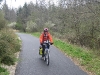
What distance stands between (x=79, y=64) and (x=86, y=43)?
28.8ft

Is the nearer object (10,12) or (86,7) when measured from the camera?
(86,7)

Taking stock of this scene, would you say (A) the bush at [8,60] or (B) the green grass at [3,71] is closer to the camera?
(B) the green grass at [3,71]

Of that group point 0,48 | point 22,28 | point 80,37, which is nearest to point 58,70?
point 0,48

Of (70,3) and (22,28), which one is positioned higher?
(70,3)

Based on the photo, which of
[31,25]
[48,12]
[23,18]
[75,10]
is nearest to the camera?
[75,10]

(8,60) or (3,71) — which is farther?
(8,60)

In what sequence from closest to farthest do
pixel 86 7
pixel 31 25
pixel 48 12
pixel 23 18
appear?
pixel 86 7 → pixel 48 12 → pixel 31 25 → pixel 23 18

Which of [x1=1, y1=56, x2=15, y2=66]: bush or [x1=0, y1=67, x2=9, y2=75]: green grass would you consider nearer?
[x1=0, y1=67, x2=9, y2=75]: green grass

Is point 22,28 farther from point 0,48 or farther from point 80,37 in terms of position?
point 0,48

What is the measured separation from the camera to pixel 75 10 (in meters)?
16.0

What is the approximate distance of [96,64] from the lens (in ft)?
34.7

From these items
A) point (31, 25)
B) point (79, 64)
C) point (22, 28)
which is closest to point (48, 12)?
point (31, 25)

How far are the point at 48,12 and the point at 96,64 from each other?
128 feet

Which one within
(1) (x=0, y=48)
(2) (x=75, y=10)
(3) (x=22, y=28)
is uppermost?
(2) (x=75, y=10)
